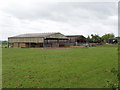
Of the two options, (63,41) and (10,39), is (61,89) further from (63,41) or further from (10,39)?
(10,39)

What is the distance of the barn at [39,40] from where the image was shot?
3901 cm

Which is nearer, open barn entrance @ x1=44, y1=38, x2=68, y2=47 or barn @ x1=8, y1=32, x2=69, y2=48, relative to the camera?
barn @ x1=8, y1=32, x2=69, y2=48

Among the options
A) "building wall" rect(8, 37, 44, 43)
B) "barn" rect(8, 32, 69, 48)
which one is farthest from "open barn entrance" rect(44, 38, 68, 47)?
"building wall" rect(8, 37, 44, 43)

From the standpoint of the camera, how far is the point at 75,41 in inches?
2014

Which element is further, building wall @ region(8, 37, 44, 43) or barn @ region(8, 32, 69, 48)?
barn @ region(8, 32, 69, 48)

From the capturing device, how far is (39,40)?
3878 centimetres

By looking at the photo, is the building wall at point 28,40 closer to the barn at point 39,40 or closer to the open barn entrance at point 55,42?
the barn at point 39,40

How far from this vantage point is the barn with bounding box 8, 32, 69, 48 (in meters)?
39.0

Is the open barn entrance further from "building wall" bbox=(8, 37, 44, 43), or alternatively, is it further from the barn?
"building wall" bbox=(8, 37, 44, 43)

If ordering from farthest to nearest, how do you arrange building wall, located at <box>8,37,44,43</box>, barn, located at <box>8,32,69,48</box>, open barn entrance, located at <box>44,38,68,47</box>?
open barn entrance, located at <box>44,38,68,47</box>, barn, located at <box>8,32,69,48</box>, building wall, located at <box>8,37,44,43</box>

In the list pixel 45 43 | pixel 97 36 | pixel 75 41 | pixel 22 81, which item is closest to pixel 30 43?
pixel 45 43

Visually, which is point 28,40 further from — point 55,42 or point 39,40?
point 55,42

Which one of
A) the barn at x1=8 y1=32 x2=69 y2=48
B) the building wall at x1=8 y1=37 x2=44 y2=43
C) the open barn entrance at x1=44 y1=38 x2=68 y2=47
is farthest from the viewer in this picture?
the open barn entrance at x1=44 y1=38 x2=68 y2=47

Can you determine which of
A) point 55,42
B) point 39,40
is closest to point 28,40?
point 39,40
